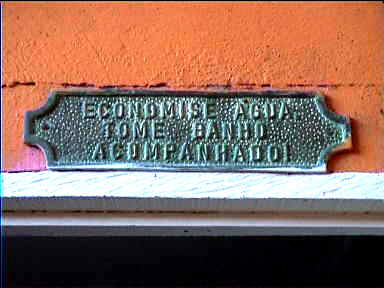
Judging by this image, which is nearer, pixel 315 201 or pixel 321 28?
pixel 315 201

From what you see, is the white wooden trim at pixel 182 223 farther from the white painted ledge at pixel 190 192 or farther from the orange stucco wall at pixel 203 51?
the orange stucco wall at pixel 203 51

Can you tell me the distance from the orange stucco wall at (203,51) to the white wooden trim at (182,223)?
0.15 metres

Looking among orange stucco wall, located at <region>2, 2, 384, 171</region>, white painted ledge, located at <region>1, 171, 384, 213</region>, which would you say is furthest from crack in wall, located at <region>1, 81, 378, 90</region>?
white painted ledge, located at <region>1, 171, 384, 213</region>

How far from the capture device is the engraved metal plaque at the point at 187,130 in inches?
75.7

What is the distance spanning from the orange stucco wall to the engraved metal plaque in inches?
1.2

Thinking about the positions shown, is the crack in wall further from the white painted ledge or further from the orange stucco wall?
the white painted ledge

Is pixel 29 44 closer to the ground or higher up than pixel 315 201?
higher up

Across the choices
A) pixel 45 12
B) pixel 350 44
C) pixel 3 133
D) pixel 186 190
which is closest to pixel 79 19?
pixel 45 12

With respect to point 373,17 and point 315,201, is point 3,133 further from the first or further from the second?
point 373,17

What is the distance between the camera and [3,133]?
76.6 inches

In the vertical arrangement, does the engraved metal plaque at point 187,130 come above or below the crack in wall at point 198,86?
below

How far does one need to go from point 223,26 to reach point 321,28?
9.6 inches

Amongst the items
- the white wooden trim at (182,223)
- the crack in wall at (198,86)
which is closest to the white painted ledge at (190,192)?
the white wooden trim at (182,223)
